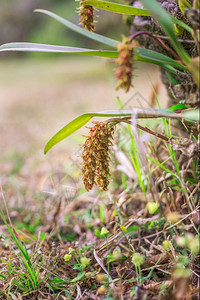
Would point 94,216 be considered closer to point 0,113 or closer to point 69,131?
point 69,131

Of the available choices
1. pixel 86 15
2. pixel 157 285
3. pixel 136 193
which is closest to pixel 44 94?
pixel 136 193

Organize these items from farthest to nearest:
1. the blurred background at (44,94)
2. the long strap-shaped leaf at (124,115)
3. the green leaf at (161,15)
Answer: the blurred background at (44,94) < the long strap-shaped leaf at (124,115) < the green leaf at (161,15)

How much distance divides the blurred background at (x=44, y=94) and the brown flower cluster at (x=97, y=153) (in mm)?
141

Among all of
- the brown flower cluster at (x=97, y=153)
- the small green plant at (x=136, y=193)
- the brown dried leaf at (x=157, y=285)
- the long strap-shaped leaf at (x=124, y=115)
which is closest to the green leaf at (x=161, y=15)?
the small green plant at (x=136, y=193)

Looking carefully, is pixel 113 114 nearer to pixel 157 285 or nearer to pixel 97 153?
pixel 97 153

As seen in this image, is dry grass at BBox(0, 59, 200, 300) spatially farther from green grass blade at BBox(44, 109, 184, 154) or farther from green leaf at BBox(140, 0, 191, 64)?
green leaf at BBox(140, 0, 191, 64)

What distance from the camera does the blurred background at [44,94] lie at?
1752 mm

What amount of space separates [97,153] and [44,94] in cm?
350

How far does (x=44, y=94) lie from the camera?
4051mm

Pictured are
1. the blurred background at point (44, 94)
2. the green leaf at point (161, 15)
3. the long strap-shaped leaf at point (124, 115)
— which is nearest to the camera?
the green leaf at point (161, 15)

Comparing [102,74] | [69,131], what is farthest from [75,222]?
[102,74]

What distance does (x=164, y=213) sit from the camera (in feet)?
2.92

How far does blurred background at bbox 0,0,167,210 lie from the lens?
1.75 m

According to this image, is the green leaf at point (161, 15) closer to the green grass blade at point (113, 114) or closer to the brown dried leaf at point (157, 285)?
the green grass blade at point (113, 114)
